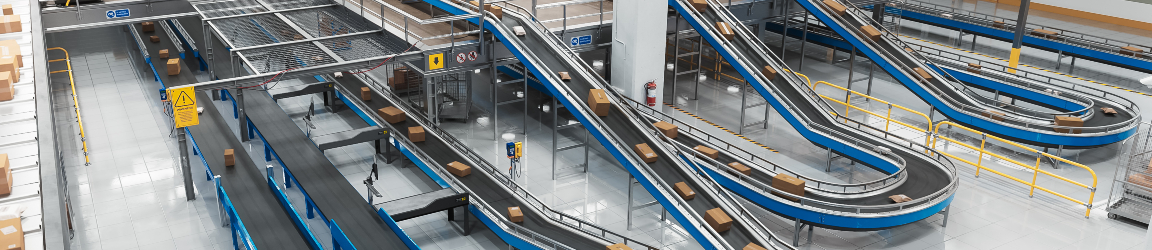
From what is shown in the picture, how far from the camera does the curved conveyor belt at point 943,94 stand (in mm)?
17703

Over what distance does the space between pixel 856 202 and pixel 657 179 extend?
316 centimetres

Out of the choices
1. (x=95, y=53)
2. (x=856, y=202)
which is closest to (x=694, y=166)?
(x=856, y=202)

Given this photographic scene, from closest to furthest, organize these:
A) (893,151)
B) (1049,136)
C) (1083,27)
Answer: (893,151)
(1049,136)
(1083,27)

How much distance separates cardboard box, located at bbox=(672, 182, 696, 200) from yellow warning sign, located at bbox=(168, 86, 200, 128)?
7773 millimetres

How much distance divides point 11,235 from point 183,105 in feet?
26.4

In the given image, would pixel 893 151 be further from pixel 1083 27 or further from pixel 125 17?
pixel 1083 27

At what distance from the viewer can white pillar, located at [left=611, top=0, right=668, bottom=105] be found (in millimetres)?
18453

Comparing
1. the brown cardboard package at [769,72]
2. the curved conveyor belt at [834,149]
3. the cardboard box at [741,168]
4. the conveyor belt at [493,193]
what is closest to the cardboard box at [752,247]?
the curved conveyor belt at [834,149]

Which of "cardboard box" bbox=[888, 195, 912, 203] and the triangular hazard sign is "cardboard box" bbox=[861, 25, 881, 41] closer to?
"cardboard box" bbox=[888, 195, 912, 203]

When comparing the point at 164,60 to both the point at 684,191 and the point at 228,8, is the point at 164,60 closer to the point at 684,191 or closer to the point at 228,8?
the point at 228,8

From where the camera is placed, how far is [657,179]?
1431cm

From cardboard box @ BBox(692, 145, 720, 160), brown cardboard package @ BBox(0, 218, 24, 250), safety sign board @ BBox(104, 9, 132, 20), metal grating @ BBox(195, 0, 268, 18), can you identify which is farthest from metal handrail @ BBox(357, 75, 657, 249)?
brown cardboard package @ BBox(0, 218, 24, 250)

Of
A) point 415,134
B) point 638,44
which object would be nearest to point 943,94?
point 638,44

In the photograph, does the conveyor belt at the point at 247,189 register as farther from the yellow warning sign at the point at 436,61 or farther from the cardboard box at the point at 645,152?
the cardboard box at the point at 645,152
